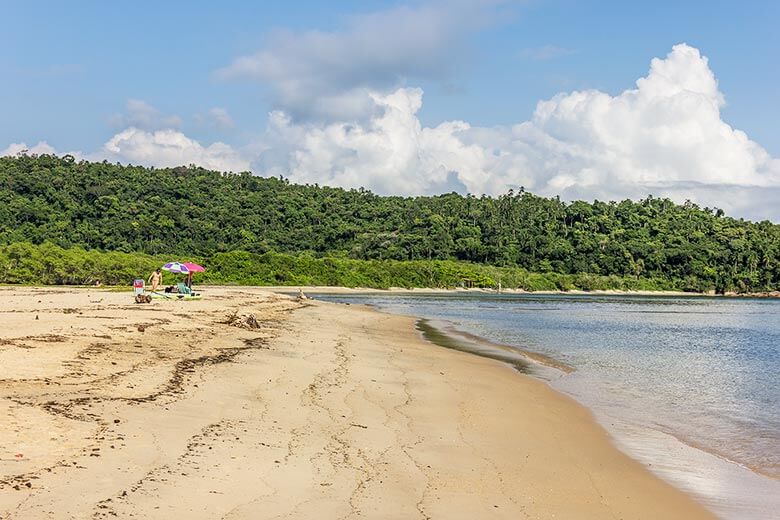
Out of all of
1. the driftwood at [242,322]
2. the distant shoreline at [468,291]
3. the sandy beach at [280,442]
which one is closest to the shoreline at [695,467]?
the sandy beach at [280,442]

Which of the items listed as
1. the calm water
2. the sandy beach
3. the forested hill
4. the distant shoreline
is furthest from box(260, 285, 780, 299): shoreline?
the sandy beach

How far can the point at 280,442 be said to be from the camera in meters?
9.95

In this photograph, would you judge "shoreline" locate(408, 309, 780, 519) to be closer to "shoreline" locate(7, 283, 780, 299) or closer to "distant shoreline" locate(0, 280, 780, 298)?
"distant shoreline" locate(0, 280, 780, 298)

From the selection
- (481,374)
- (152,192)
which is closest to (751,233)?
(152,192)

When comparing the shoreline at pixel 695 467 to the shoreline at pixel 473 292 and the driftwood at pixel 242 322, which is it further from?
the shoreline at pixel 473 292

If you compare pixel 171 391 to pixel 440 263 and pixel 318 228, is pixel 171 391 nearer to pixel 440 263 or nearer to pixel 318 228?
pixel 440 263

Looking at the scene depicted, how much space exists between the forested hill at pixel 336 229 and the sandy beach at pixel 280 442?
128631 millimetres

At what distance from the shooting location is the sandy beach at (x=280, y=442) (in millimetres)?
7285

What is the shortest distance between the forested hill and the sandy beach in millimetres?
128631

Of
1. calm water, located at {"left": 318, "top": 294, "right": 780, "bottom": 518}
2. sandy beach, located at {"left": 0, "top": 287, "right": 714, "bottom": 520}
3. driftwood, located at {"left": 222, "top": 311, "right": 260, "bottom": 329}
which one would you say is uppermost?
driftwood, located at {"left": 222, "top": 311, "right": 260, "bottom": 329}

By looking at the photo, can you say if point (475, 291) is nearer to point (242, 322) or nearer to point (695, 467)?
point (242, 322)

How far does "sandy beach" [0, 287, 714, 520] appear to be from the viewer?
23.9ft

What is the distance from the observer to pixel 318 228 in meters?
175

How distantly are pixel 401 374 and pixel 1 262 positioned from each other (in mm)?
80350
